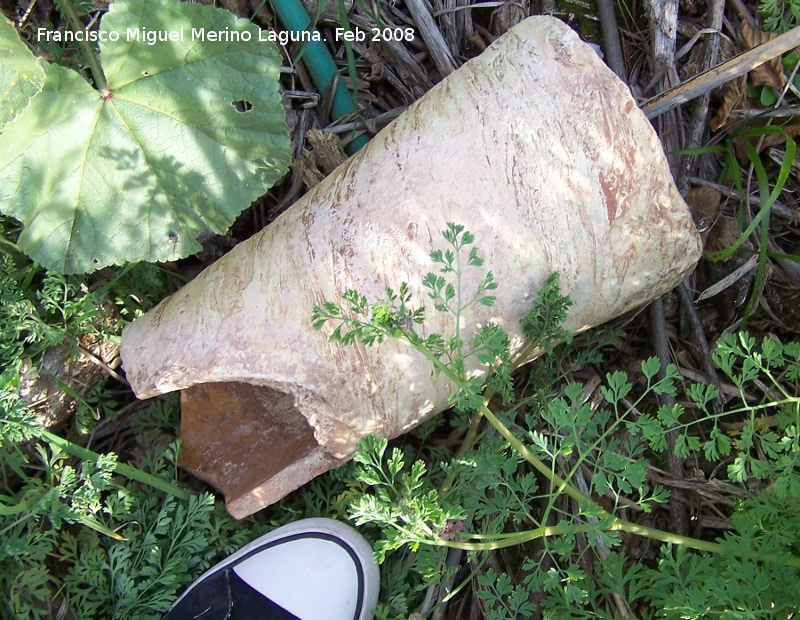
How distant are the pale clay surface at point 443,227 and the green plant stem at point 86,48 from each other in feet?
2.33

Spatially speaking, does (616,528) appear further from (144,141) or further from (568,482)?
(144,141)

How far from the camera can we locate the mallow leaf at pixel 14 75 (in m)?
1.91

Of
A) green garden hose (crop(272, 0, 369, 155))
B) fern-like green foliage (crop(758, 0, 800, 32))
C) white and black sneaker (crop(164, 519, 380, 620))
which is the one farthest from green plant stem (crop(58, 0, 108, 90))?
fern-like green foliage (crop(758, 0, 800, 32))

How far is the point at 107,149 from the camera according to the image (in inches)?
79.7

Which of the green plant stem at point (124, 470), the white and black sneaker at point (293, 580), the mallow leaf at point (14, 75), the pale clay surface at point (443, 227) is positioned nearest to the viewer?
the pale clay surface at point (443, 227)

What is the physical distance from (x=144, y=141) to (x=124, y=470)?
98 centimetres

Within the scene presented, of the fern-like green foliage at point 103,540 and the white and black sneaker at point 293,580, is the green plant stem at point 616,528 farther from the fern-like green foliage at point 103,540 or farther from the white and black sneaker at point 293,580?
the fern-like green foliage at point 103,540

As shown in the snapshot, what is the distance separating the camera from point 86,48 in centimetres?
213

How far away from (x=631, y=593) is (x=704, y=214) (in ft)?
4.26

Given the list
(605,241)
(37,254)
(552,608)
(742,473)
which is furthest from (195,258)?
(742,473)

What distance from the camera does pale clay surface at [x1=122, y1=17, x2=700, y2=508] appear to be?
1.74m

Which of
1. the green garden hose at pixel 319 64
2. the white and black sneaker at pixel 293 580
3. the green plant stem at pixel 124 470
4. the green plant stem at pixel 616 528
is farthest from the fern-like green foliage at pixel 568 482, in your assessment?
the green garden hose at pixel 319 64

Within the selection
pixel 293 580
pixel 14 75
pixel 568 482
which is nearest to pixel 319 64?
pixel 14 75

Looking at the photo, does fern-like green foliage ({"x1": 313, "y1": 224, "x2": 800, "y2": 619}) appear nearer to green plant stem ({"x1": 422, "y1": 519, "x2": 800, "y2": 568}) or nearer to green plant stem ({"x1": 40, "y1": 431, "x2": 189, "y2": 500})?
green plant stem ({"x1": 422, "y1": 519, "x2": 800, "y2": 568})
